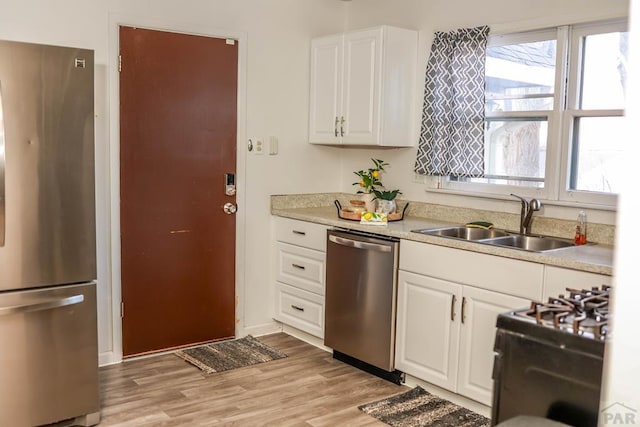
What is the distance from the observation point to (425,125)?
3951 millimetres

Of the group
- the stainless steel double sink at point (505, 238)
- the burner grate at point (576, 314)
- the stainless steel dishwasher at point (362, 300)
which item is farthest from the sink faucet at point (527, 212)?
the burner grate at point (576, 314)

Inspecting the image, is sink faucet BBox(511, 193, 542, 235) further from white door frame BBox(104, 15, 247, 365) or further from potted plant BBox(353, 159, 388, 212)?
white door frame BBox(104, 15, 247, 365)

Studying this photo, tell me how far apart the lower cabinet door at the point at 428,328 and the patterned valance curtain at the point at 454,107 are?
86 centimetres

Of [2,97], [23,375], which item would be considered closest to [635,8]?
[2,97]

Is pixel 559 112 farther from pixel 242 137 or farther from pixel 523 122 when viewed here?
pixel 242 137

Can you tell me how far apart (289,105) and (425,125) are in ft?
3.26

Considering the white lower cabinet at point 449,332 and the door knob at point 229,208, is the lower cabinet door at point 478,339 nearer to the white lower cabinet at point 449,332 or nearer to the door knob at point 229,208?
the white lower cabinet at point 449,332

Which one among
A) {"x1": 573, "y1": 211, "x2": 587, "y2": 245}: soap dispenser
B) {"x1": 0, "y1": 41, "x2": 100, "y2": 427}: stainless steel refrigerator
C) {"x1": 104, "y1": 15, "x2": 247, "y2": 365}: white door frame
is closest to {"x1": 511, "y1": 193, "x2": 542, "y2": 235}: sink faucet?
{"x1": 573, "y1": 211, "x2": 587, "y2": 245}: soap dispenser

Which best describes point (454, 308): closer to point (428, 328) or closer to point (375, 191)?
point (428, 328)

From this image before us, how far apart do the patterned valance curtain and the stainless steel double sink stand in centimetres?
35

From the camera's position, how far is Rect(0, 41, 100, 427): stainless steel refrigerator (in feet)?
8.47

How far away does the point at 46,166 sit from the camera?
2.66 metres

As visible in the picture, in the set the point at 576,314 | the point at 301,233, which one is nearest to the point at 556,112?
the point at 301,233

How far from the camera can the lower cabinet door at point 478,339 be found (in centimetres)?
295
